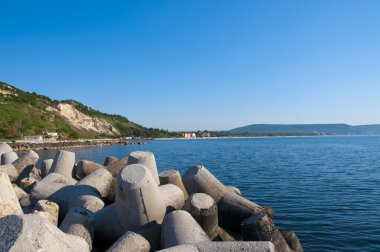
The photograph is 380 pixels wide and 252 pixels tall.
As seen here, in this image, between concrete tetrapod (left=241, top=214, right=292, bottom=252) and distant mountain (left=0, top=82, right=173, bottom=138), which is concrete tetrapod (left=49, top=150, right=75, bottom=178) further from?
distant mountain (left=0, top=82, right=173, bottom=138)

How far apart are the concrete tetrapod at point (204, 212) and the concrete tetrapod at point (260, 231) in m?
0.70

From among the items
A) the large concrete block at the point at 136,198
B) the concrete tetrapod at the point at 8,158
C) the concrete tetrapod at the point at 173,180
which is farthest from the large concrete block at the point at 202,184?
the concrete tetrapod at the point at 8,158

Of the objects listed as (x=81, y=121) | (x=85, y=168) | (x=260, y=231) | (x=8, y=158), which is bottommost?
(x=260, y=231)

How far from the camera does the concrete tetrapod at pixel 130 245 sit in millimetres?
6953

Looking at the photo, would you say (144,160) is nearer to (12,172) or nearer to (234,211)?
(234,211)

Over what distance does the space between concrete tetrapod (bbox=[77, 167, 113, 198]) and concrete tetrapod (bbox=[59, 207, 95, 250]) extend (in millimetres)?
2175

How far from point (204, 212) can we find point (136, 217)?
152 centimetres

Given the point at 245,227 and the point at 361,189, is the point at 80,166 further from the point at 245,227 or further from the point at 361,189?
the point at 361,189

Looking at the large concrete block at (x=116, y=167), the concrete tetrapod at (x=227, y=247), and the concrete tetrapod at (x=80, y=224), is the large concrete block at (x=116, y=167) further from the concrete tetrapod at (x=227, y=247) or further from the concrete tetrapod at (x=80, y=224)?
the concrete tetrapod at (x=227, y=247)

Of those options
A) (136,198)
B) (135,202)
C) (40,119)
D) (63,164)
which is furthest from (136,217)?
(40,119)

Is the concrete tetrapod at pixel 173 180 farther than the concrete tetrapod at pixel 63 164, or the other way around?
the concrete tetrapod at pixel 63 164

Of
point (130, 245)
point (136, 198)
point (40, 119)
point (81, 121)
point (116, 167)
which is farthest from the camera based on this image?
point (81, 121)

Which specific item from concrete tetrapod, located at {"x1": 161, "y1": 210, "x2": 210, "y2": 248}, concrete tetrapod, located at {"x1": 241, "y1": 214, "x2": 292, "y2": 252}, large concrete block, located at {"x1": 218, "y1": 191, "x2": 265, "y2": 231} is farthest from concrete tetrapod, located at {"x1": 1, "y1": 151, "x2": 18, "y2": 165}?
concrete tetrapod, located at {"x1": 241, "y1": 214, "x2": 292, "y2": 252}

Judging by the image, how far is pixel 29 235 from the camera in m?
4.91
